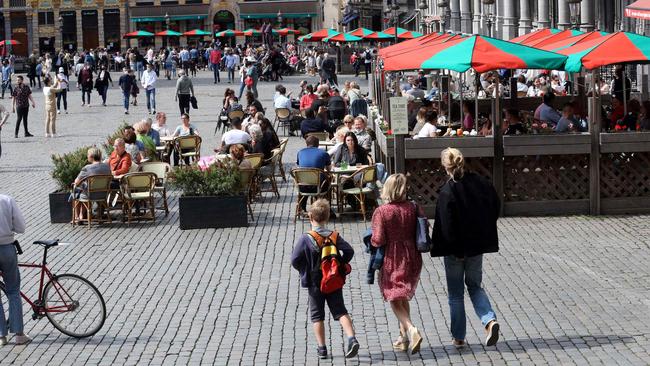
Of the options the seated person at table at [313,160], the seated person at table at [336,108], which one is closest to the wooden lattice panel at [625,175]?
the seated person at table at [313,160]

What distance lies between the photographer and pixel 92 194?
19281 mm

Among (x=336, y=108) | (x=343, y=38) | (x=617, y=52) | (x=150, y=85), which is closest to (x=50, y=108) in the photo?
(x=150, y=85)

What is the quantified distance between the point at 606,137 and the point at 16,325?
31.1ft

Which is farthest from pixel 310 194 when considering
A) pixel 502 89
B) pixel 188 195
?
pixel 502 89

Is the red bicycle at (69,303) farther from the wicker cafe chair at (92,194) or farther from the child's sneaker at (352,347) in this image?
the wicker cafe chair at (92,194)

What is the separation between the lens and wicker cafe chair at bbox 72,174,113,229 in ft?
63.0

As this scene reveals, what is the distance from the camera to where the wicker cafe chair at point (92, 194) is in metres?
19.2

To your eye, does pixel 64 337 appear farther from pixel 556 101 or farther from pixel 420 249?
pixel 556 101

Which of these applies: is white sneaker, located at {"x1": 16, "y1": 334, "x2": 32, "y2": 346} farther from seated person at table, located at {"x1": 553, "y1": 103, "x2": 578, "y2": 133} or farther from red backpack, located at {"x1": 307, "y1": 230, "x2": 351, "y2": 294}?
seated person at table, located at {"x1": 553, "y1": 103, "x2": 578, "y2": 133}

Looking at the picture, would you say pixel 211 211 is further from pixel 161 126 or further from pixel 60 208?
pixel 161 126

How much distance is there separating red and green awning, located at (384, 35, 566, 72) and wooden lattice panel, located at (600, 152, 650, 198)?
5.39 feet

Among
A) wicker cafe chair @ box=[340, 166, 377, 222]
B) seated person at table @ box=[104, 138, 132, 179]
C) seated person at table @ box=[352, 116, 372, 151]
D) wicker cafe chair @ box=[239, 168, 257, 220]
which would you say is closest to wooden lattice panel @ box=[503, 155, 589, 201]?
wicker cafe chair @ box=[340, 166, 377, 222]

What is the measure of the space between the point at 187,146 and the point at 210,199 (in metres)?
6.64

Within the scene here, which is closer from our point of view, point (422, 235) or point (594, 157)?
point (422, 235)
